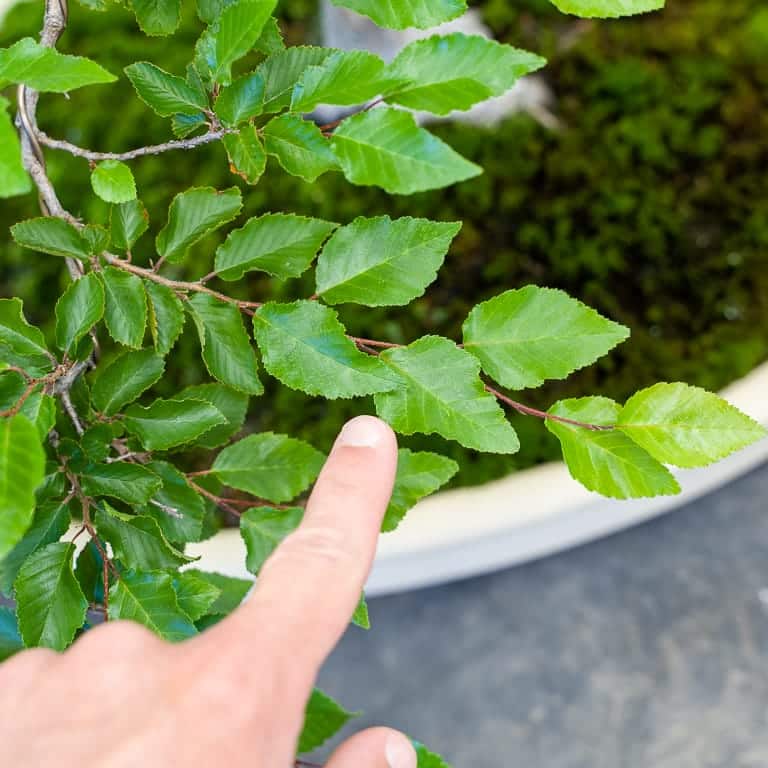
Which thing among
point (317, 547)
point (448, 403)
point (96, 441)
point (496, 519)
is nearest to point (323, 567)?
point (317, 547)

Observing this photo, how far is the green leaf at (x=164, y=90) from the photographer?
52 cm

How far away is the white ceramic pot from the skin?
829 millimetres

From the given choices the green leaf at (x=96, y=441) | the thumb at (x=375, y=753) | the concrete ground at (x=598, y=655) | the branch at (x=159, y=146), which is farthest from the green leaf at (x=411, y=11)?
the concrete ground at (x=598, y=655)

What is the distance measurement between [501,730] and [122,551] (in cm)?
111

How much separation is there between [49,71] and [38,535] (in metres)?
0.32

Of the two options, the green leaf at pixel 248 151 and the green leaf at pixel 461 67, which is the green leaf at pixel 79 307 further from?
the green leaf at pixel 461 67

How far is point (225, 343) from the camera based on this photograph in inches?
24.0

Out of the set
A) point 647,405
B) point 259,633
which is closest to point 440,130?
point 647,405

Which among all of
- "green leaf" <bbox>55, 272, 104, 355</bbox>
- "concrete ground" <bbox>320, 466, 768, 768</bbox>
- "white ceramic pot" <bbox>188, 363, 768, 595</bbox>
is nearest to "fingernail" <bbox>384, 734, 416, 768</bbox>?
"green leaf" <bbox>55, 272, 104, 355</bbox>

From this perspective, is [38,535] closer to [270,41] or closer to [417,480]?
[417,480]

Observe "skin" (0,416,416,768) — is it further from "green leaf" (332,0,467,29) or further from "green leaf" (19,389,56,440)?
"green leaf" (332,0,467,29)

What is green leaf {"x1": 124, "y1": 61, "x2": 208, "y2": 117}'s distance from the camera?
1.72ft

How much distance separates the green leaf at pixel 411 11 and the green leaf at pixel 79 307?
9.7 inches

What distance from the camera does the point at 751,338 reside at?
53.6 inches
